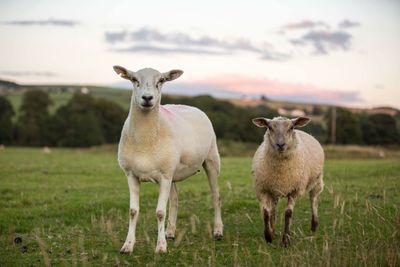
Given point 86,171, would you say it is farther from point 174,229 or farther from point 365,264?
point 365,264

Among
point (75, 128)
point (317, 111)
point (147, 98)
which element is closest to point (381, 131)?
point (317, 111)

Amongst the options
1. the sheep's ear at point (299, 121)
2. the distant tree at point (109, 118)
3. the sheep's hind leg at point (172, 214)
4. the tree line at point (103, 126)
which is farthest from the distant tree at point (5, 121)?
the sheep's ear at point (299, 121)

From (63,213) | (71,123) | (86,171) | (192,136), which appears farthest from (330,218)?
(71,123)

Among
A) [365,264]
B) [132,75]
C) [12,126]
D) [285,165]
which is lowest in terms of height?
[12,126]

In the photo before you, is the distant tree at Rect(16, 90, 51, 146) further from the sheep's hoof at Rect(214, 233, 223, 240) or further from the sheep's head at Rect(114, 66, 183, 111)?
the sheep's head at Rect(114, 66, 183, 111)

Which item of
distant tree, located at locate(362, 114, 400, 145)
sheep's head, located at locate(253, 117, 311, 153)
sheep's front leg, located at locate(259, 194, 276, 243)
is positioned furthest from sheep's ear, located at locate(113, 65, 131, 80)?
distant tree, located at locate(362, 114, 400, 145)

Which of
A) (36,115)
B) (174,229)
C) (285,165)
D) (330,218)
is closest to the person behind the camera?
(285,165)

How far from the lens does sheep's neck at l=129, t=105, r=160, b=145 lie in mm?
9344

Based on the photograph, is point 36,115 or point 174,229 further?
point 36,115

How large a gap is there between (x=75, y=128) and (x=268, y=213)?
251 feet

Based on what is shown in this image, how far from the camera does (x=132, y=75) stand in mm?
9211

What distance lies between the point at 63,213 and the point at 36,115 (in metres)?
81.1

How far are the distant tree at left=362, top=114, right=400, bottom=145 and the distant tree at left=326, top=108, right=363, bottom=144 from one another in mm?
1649

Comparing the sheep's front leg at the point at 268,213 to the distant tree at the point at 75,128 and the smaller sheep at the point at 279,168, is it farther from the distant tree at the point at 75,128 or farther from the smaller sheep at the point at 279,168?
the distant tree at the point at 75,128
